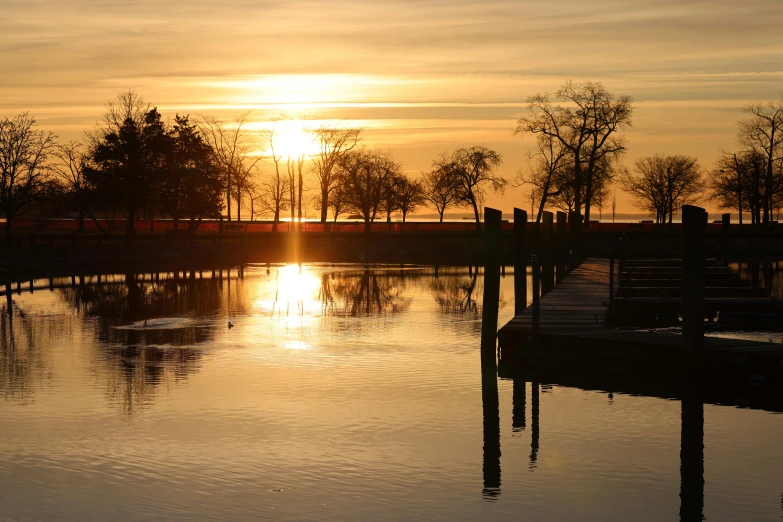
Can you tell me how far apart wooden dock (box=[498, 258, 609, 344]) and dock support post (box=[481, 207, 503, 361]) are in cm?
48

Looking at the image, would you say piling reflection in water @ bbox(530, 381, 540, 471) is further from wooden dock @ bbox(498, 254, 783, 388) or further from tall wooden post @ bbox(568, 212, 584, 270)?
Answer: tall wooden post @ bbox(568, 212, 584, 270)

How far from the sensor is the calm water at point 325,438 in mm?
12469

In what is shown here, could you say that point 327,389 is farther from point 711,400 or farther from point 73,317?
point 73,317

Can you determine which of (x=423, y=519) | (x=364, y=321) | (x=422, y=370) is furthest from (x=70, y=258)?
(x=423, y=519)

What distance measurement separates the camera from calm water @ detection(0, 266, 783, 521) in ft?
40.9

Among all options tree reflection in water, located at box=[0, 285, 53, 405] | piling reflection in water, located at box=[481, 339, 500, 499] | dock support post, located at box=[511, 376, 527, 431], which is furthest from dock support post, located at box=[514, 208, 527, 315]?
tree reflection in water, located at box=[0, 285, 53, 405]

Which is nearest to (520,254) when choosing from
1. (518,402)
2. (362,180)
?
(518,402)

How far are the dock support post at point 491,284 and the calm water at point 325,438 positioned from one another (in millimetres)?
666

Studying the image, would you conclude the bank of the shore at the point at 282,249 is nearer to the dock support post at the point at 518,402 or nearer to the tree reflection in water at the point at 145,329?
the tree reflection in water at the point at 145,329

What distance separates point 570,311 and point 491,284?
431 centimetres

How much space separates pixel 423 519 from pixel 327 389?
28.1 ft

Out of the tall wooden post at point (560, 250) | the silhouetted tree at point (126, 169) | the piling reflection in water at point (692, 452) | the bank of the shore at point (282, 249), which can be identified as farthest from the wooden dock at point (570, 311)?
the silhouetted tree at point (126, 169)

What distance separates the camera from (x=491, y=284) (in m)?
24.7

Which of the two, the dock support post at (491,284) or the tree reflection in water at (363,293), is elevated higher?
the dock support post at (491,284)
